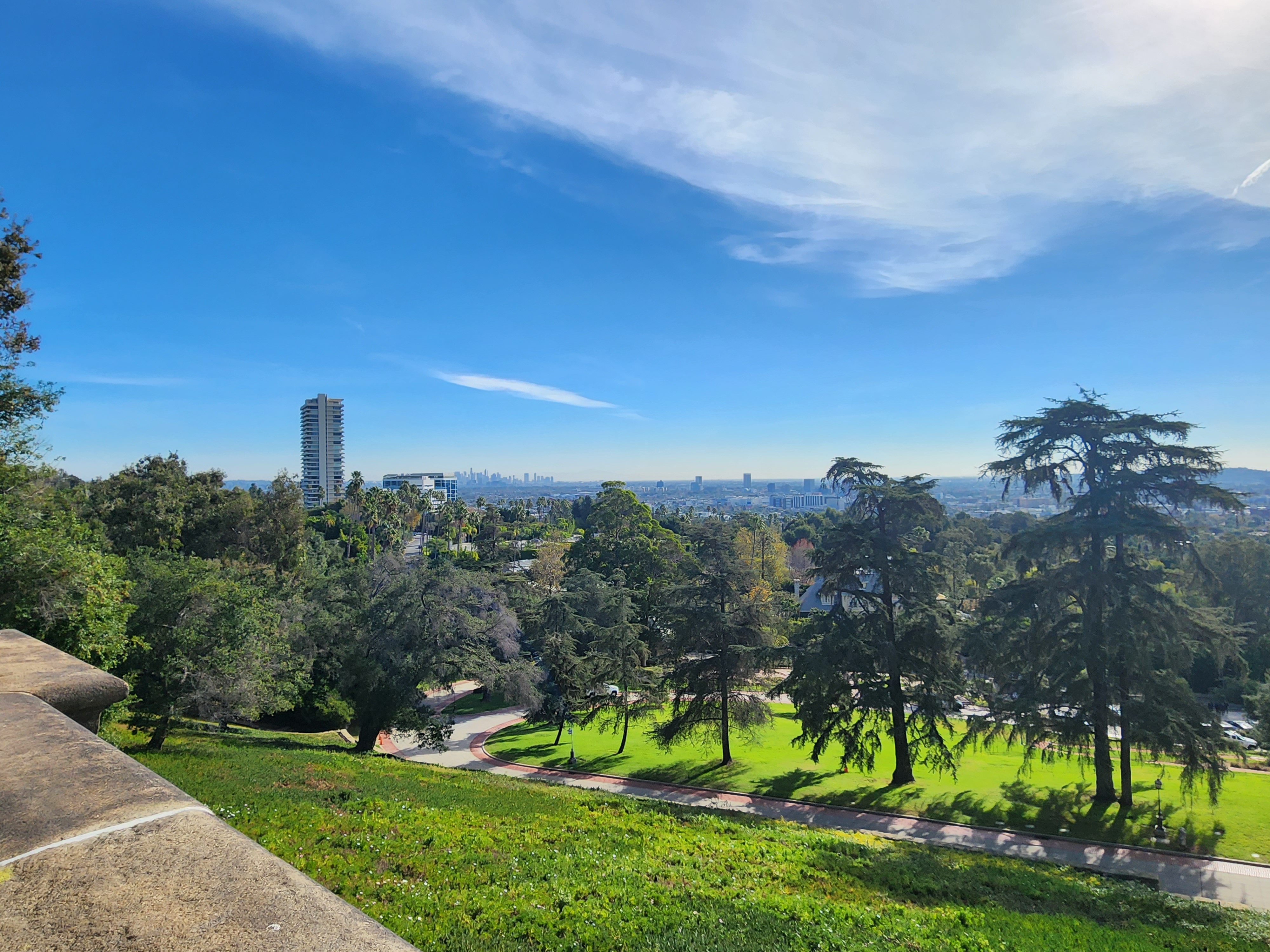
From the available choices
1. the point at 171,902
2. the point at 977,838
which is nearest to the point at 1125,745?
the point at 977,838

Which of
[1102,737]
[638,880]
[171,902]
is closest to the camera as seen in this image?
[171,902]

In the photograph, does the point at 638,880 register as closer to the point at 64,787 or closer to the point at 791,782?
the point at 64,787

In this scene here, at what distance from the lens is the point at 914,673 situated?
22.3 metres

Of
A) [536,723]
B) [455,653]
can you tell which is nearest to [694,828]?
[455,653]

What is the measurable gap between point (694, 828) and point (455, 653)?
12.6m

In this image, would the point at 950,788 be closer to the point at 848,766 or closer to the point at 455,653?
the point at 848,766

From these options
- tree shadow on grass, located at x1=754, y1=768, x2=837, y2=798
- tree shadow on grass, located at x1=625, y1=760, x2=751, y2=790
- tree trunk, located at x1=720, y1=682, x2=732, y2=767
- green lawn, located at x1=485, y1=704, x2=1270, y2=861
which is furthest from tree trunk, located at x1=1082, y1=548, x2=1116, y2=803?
tree trunk, located at x1=720, y1=682, x2=732, y2=767

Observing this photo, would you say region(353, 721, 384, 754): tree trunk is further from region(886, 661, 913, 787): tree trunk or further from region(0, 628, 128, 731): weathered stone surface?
region(0, 628, 128, 731): weathered stone surface

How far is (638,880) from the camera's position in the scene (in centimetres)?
782

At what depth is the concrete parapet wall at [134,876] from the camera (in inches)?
60.3

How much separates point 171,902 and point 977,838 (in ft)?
72.1

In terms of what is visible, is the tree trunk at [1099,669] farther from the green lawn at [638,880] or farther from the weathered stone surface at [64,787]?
the weathered stone surface at [64,787]

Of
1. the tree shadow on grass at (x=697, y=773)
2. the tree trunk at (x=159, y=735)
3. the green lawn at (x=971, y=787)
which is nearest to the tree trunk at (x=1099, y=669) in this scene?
the green lawn at (x=971, y=787)

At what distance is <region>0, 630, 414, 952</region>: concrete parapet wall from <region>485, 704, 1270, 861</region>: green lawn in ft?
74.7
